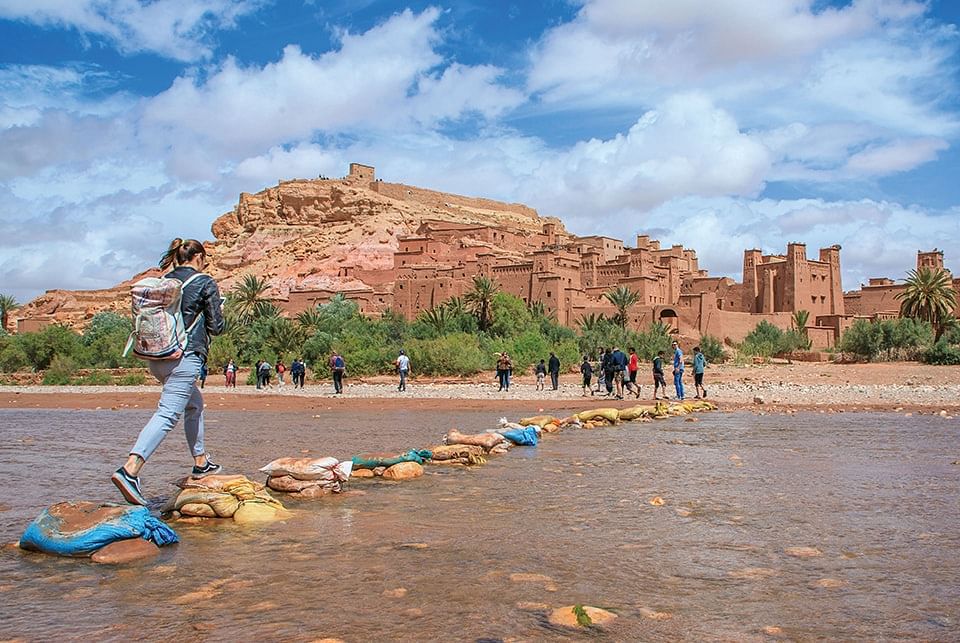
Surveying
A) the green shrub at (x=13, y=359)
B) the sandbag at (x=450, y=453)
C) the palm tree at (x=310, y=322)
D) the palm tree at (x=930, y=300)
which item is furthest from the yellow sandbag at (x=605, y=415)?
the green shrub at (x=13, y=359)

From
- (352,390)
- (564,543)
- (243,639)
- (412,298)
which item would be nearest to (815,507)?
(564,543)

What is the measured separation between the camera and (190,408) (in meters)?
5.72

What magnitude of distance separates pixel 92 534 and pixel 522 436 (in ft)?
20.9

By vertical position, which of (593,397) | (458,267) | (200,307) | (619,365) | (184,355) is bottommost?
(593,397)

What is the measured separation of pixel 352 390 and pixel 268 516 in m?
22.6

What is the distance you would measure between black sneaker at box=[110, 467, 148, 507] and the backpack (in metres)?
0.75

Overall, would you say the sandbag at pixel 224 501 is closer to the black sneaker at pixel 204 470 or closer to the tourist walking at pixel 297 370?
the black sneaker at pixel 204 470

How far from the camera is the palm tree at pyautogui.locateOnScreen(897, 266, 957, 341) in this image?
4388 cm

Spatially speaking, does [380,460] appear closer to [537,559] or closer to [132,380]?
[537,559]

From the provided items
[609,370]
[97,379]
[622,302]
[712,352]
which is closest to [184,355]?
[609,370]

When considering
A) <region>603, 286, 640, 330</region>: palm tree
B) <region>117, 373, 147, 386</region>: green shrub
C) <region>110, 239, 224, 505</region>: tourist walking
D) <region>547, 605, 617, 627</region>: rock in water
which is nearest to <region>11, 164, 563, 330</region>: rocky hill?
<region>603, 286, 640, 330</region>: palm tree

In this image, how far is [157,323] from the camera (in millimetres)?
5234

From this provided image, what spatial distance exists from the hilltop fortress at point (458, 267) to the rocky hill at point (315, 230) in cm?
18

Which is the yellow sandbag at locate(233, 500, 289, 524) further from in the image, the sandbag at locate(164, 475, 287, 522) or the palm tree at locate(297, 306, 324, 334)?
the palm tree at locate(297, 306, 324, 334)
